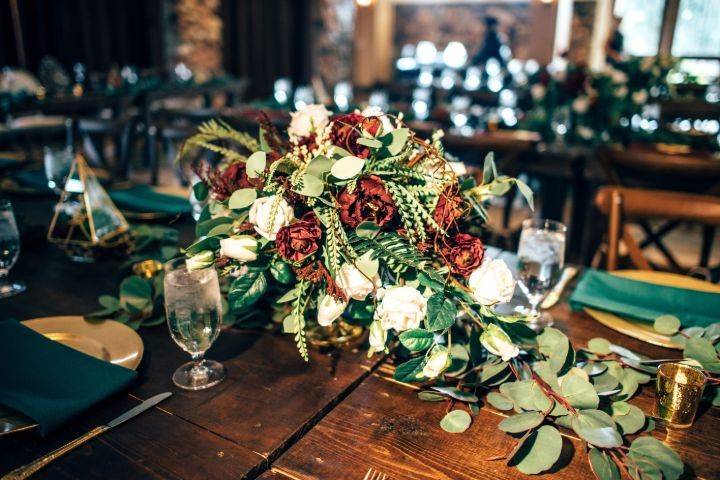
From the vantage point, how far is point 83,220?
4.25ft

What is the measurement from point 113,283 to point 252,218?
53 centimetres

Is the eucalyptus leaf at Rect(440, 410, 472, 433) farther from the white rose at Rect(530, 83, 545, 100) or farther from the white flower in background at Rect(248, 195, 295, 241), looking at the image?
the white rose at Rect(530, 83, 545, 100)

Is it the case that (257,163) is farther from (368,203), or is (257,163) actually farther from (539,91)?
(539,91)

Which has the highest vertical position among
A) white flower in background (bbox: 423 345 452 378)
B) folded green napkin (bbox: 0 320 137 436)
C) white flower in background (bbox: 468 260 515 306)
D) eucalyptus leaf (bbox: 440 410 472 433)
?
white flower in background (bbox: 468 260 515 306)

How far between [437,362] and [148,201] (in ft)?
3.88

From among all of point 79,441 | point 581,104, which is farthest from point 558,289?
point 581,104

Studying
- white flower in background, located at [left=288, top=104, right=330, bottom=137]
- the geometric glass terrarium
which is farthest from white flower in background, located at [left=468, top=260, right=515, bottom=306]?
the geometric glass terrarium

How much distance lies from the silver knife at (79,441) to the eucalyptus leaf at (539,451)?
1.59 feet

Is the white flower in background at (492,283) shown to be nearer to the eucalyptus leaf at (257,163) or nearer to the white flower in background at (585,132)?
the eucalyptus leaf at (257,163)

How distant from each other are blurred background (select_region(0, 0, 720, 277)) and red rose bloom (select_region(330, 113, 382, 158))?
1.80 feet

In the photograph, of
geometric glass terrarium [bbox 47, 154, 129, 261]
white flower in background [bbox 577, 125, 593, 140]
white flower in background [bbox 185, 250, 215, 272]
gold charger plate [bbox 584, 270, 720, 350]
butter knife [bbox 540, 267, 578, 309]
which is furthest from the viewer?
white flower in background [bbox 577, 125, 593, 140]

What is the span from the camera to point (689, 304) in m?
1.09

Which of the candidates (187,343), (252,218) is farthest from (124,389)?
(252,218)

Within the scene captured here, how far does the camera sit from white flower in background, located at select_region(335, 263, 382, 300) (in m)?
0.77
